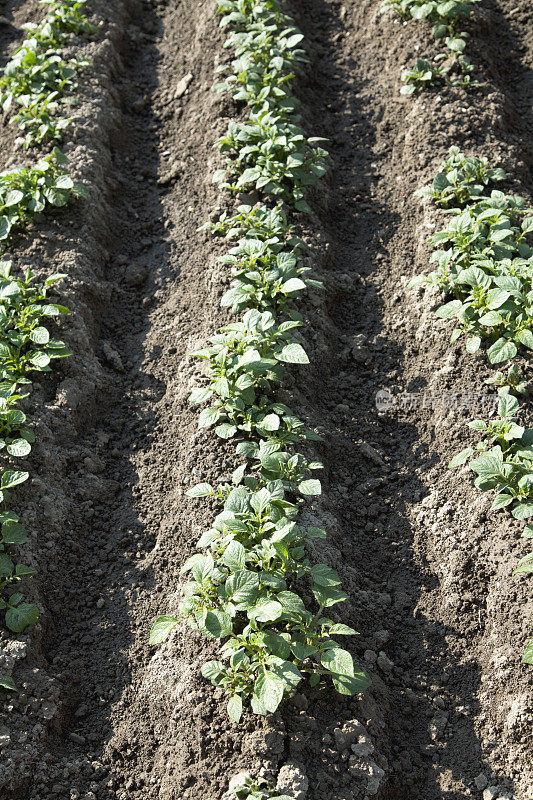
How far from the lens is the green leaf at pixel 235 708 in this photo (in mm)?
2439

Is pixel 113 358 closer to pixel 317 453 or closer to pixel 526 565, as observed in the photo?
pixel 317 453

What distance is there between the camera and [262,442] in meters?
3.07

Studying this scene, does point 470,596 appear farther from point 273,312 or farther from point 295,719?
point 273,312

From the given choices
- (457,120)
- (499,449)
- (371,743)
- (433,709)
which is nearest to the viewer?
(371,743)

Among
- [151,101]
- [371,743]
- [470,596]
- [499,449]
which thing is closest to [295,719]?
[371,743]

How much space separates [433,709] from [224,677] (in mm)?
881

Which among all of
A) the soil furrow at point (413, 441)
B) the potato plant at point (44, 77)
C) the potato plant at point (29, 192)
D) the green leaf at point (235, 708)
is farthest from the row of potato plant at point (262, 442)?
the potato plant at point (44, 77)

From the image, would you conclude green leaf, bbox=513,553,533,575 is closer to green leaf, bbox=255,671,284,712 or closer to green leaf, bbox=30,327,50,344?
Answer: green leaf, bbox=255,671,284,712

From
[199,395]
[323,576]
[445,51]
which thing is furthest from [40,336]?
[445,51]

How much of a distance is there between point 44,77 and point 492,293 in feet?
11.2

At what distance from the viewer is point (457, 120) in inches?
176

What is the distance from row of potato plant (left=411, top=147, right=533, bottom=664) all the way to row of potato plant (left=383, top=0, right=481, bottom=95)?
2.65 ft

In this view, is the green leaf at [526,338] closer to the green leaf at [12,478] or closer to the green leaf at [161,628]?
the green leaf at [161,628]

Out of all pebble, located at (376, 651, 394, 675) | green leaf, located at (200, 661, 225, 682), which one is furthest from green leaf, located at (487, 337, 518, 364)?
green leaf, located at (200, 661, 225, 682)
